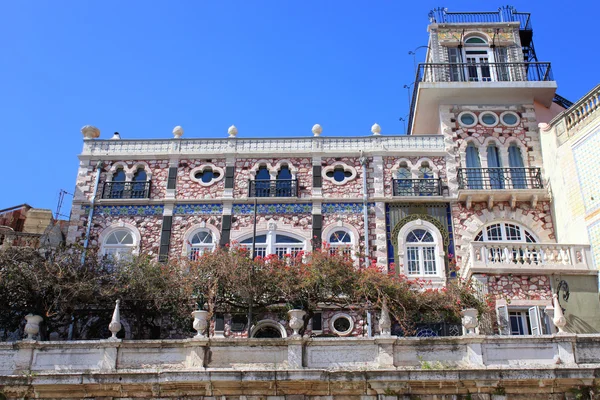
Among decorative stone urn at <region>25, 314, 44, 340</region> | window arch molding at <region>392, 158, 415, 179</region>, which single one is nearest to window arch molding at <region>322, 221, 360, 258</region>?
window arch molding at <region>392, 158, 415, 179</region>

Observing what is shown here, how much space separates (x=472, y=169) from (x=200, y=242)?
9638 millimetres

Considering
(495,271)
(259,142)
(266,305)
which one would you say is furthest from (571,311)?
(259,142)

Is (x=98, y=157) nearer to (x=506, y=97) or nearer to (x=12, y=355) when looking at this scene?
(x=12, y=355)

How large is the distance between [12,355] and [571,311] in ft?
47.7

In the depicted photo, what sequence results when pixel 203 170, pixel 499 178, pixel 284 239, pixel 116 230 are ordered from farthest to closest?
1. pixel 203 170
2. pixel 499 178
3. pixel 116 230
4. pixel 284 239

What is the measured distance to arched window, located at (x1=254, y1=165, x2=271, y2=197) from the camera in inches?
1010

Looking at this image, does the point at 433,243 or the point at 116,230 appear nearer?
the point at 433,243

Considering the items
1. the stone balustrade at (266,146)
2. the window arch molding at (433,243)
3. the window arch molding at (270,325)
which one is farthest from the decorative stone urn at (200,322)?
the stone balustrade at (266,146)

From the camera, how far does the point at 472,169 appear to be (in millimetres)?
25891

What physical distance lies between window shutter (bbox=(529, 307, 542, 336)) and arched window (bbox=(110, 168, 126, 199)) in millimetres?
13906

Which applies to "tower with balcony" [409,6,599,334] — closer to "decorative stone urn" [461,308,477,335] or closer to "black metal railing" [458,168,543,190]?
"black metal railing" [458,168,543,190]

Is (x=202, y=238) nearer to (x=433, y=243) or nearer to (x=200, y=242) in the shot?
(x=200, y=242)

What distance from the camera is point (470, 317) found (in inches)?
659

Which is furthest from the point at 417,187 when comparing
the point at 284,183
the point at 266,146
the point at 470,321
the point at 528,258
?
the point at 470,321
